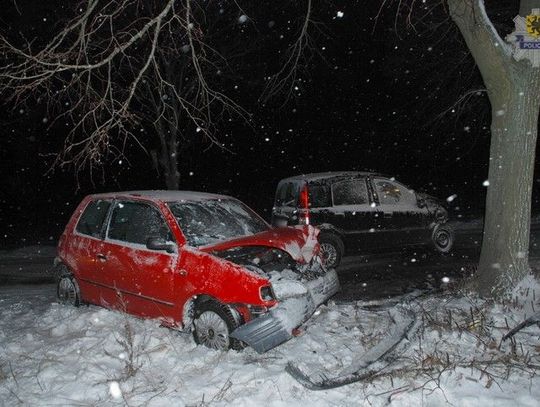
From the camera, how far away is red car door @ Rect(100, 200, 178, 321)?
5504 mm

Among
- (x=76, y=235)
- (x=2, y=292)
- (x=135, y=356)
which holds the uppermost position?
(x=76, y=235)

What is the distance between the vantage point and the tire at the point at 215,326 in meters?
4.99

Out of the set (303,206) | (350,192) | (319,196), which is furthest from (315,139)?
(303,206)

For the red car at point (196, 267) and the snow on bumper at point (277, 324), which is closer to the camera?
the snow on bumper at point (277, 324)

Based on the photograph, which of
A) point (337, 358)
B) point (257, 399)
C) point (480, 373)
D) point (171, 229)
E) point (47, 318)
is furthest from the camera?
point (47, 318)

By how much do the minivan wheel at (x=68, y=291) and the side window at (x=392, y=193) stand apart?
5.84m

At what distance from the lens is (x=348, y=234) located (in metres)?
9.30

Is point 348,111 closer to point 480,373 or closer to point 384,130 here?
point 384,130

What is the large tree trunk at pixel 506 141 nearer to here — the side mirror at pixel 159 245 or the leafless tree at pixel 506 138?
the leafless tree at pixel 506 138

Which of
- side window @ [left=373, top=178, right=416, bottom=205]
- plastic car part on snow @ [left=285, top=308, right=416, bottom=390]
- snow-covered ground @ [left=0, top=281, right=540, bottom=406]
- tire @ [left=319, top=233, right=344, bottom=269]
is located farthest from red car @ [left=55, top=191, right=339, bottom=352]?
side window @ [left=373, top=178, right=416, bottom=205]

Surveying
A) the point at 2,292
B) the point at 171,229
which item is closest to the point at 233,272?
the point at 171,229

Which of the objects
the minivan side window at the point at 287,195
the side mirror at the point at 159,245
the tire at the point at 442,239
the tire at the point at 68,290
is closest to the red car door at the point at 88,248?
the tire at the point at 68,290

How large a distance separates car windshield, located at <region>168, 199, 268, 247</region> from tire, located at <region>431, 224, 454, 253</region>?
530 cm

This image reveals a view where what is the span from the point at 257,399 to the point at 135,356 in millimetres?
1542
